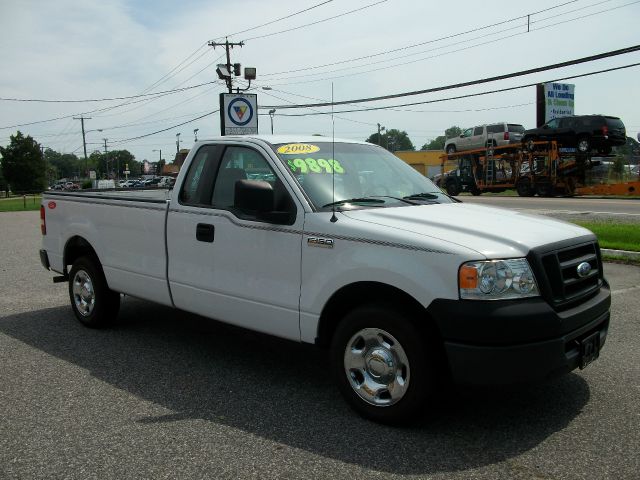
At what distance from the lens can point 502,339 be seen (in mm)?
3221

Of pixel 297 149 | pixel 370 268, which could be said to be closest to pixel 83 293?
pixel 297 149

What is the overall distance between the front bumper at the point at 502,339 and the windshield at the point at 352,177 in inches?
47.1

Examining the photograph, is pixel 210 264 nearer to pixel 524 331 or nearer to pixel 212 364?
pixel 212 364

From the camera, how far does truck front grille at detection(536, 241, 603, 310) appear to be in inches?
134

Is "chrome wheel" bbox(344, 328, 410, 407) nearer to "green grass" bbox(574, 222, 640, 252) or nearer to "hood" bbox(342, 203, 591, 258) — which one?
"hood" bbox(342, 203, 591, 258)

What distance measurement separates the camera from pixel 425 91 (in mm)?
21953

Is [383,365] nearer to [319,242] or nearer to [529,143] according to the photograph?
[319,242]

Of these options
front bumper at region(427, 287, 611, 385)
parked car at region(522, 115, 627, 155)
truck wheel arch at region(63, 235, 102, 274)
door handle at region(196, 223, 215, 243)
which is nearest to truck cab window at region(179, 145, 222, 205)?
door handle at region(196, 223, 215, 243)

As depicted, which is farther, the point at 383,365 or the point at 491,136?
the point at 491,136

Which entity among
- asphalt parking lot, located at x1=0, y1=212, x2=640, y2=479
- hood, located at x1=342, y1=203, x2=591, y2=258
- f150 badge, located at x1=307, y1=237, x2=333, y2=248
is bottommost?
asphalt parking lot, located at x1=0, y1=212, x2=640, y2=479

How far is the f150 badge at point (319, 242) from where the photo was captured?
3.86m

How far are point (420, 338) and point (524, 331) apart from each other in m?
0.57

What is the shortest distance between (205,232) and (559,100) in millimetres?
38756

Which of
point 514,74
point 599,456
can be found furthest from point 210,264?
point 514,74
